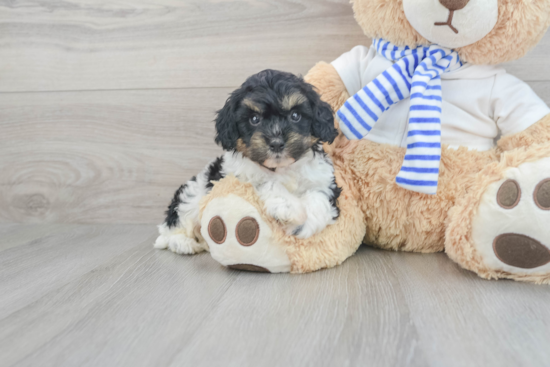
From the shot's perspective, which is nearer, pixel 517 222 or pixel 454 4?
pixel 517 222

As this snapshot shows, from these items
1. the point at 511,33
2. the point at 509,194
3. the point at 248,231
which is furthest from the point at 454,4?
the point at 248,231

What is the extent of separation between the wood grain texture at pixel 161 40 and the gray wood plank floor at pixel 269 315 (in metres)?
0.89

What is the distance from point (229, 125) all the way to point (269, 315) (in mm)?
541

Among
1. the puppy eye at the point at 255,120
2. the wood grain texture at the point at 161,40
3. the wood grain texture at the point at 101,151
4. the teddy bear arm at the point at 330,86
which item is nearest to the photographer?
the puppy eye at the point at 255,120

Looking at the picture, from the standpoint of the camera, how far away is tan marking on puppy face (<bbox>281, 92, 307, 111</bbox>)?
1.21 meters

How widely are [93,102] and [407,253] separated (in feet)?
5.14

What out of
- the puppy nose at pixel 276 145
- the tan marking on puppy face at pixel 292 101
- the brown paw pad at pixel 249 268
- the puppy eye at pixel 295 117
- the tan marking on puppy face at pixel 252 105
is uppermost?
the tan marking on puppy face at pixel 292 101

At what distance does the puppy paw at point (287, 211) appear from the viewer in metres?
1.24

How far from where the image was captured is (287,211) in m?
1.24

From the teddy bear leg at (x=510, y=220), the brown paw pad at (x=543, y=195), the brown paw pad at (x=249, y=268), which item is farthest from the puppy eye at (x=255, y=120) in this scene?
the brown paw pad at (x=543, y=195)

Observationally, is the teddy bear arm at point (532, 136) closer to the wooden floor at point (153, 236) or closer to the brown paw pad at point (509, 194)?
the brown paw pad at point (509, 194)

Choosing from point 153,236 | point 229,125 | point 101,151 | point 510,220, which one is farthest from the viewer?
point 101,151

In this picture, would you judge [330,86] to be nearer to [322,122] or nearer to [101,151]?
[322,122]

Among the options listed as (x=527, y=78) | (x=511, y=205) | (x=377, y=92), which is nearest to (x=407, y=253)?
(x=511, y=205)
